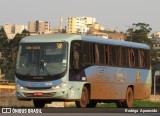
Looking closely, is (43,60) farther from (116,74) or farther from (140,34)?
(140,34)

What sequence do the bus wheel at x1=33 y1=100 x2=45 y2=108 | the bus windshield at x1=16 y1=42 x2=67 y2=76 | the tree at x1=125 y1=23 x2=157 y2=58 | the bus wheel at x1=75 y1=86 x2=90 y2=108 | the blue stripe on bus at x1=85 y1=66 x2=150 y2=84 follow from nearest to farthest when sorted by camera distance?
the bus windshield at x1=16 y1=42 x2=67 y2=76 → the bus wheel at x1=75 y1=86 x2=90 y2=108 → the bus wheel at x1=33 y1=100 x2=45 y2=108 → the blue stripe on bus at x1=85 y1=66 x2=150 y2=84 → the tree at x1=125 y1=23 x2=157 y2=58

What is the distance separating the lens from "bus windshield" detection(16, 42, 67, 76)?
25.7 meters

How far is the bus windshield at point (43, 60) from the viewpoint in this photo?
25.7m

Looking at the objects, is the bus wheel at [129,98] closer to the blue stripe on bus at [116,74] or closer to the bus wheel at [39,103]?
the blue stripe on bus at [116,74]

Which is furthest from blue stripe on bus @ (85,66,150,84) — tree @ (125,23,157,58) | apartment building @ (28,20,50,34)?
apartment building @ (28,20,50,34)

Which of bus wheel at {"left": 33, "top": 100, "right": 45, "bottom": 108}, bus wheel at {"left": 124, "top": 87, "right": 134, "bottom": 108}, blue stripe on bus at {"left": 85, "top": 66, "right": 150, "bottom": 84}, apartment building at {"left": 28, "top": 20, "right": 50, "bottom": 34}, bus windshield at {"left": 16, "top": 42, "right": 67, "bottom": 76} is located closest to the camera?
bus windshield at {"left": 16, "top": 42, "right": 67, "bottom": 76}

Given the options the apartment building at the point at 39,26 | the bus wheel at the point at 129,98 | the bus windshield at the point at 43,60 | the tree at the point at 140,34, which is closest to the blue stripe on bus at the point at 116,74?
the bus wheel at the point at 129,98

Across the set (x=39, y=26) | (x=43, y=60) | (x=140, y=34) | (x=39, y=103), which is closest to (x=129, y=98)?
(x=39, y=103)

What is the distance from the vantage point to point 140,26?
10688cm

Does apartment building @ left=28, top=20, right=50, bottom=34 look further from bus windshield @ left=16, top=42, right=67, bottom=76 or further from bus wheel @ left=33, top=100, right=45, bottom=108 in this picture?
bus windshield @ left=16, top=42, right=67, bottom=76

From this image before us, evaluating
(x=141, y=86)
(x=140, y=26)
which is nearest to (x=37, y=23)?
(x=140, y=26)

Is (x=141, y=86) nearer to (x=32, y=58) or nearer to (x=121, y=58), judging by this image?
(x=121, y=58)

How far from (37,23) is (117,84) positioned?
146m

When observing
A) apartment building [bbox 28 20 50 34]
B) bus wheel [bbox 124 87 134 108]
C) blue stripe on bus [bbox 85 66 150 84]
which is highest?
blue stripe on bus [bbox 85 66 150 84]
